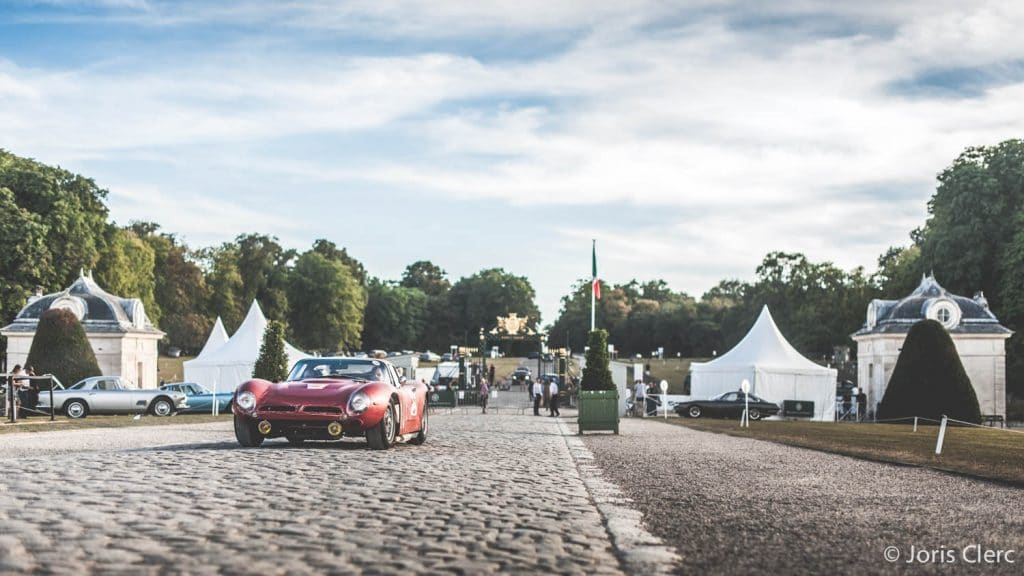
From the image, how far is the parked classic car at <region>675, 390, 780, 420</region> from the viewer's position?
42.6 metres

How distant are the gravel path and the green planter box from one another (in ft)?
31.9

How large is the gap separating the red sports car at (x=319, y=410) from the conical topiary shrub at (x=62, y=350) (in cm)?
2616

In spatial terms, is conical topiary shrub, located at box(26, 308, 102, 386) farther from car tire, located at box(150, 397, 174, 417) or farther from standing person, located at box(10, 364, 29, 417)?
car tire, located at box(150, 397, 174, 417)

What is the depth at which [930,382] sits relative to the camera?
3909 cm

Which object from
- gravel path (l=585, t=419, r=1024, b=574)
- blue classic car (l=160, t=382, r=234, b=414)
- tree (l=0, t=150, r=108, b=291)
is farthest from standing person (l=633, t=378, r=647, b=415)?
gravel path (l=585, t=419, r=1024, b=574)

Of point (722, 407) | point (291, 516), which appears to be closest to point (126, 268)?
point (722, 407)

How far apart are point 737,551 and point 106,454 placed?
31.2ft

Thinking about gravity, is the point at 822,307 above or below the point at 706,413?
above

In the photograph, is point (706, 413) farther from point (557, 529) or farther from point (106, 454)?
point (557, 529)

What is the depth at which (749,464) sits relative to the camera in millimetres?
15141

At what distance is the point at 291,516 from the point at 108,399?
95.6ft

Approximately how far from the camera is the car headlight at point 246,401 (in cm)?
1530

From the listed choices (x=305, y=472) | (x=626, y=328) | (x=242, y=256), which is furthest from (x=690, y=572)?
(x=626, y=328)

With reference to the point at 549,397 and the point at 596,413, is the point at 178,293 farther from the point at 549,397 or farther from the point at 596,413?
the point at 596,413
